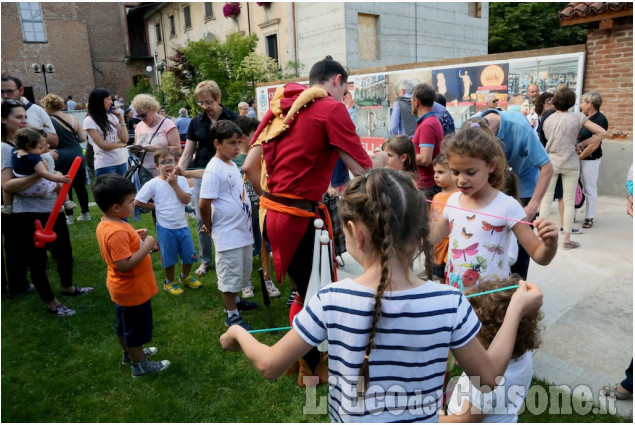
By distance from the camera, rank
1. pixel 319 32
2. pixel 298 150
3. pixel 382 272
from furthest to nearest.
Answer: pixel 319 32
pixel 298 150
pixel 382 272

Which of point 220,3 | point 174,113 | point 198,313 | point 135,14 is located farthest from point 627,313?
point 135,14

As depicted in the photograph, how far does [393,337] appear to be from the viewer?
4.01 feet

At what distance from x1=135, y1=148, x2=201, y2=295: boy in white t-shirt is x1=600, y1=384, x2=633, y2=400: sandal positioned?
3625 millimetres

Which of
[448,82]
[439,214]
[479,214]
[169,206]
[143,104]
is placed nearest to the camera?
[479,214]

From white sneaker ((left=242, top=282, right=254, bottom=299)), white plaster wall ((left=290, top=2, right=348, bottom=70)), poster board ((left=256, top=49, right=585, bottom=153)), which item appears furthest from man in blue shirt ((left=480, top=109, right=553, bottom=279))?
white plaster wall ((left=290, top=2, right=348, bottom=70))

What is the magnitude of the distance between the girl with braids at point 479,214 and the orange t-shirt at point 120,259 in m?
2.06

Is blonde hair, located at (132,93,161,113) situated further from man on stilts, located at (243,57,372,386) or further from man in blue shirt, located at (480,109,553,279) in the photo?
man in blue shirt, located at (480,109,553,279)

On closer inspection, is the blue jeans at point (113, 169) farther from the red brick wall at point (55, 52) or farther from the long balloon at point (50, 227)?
the red brick wall at point (55, 52)

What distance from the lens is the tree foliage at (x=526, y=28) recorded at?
26219mm

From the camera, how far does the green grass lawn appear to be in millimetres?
2725

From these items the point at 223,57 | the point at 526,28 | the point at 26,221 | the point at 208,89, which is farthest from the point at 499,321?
the point at 526,28

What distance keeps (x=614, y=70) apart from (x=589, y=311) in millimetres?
5441

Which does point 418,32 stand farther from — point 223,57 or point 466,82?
point 466,82

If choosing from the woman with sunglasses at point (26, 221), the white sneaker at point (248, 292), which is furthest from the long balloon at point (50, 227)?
the white sneaker at point (248, 292)
